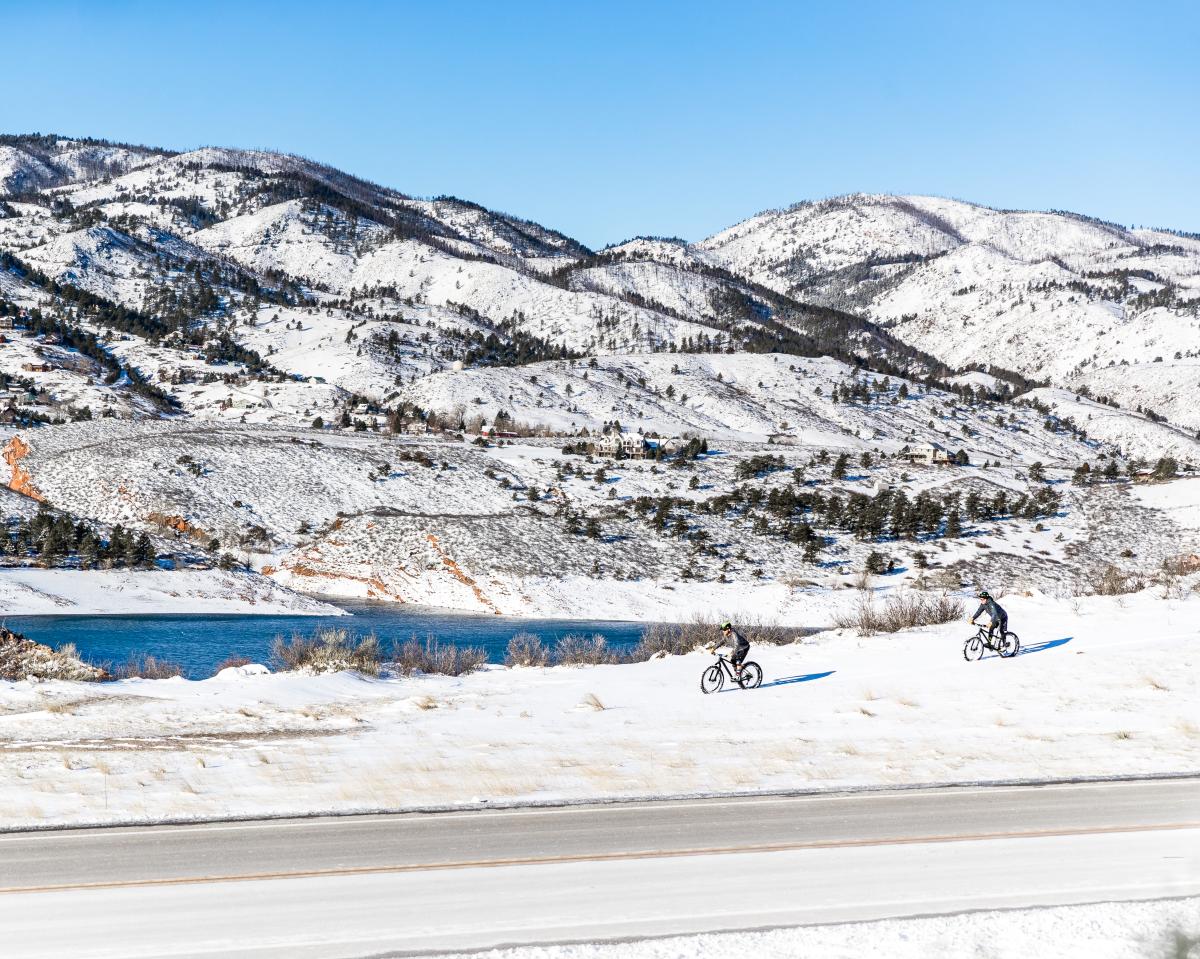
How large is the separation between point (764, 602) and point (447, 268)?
151236 millimetres

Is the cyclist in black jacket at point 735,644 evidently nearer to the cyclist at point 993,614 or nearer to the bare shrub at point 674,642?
the cyclist at point 993,614

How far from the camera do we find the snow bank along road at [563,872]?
433 inches

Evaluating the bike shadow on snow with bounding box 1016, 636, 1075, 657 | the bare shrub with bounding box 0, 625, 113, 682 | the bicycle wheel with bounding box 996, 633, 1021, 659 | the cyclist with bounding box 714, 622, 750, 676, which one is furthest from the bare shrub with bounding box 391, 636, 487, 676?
the bike shadow on snow with bounding box 1016, 636, 1075, 657

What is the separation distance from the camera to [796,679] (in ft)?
82.2

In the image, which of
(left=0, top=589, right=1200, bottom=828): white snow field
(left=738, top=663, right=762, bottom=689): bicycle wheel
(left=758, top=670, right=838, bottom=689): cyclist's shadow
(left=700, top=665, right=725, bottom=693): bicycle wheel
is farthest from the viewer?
(left=758, top=670, right=838, bottom=689): cyclist's shadow

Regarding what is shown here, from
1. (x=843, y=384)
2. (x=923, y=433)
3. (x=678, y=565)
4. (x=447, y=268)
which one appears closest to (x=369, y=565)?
(x=678, y=565)

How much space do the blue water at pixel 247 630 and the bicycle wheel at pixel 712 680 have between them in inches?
553

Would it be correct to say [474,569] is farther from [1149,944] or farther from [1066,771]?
[1149,944]

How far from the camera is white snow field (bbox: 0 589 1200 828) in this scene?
15.7 m

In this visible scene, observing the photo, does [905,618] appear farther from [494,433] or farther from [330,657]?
[494,433]

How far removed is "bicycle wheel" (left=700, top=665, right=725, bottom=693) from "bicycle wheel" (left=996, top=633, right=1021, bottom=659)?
7445 mm

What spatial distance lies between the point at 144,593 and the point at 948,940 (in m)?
45.0

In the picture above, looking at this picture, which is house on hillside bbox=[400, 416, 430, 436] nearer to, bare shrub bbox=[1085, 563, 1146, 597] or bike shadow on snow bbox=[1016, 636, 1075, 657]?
bare shrub bbox=[1085, 563, 1146, 597]

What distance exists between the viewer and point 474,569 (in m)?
54.0
